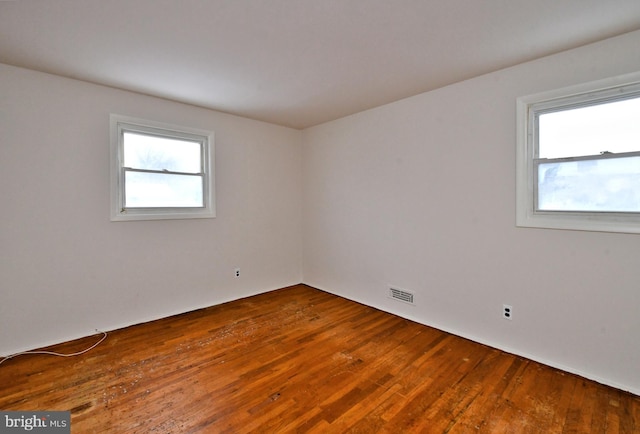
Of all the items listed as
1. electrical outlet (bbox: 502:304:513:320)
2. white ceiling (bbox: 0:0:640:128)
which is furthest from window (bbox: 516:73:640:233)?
electrical outlet (bbox: 502:304:513:320)

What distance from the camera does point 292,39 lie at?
2.11 metres

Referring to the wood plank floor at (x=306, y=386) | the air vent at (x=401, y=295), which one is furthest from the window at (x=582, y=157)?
the air vent at (x=401, y=295)

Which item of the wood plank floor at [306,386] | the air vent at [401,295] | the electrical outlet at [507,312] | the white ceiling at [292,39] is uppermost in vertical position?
the white ceiling at [292,39]

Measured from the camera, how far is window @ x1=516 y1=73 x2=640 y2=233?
6.78 feet

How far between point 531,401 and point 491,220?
143 cm

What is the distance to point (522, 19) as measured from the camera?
74.2 inches

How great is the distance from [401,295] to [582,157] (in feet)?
6.90

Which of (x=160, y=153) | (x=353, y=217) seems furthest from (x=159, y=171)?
(x=353, y=217)

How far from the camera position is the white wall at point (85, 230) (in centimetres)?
254

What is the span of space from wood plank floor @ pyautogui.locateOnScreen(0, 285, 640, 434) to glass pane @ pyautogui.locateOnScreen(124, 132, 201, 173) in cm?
182

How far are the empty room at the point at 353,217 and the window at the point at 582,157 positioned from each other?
0.02 meters

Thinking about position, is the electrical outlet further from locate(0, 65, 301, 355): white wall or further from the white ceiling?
locate(0, 65, 301, 355): white wall

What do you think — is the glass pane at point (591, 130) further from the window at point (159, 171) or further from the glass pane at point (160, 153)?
the glass pane at point (160, 153)

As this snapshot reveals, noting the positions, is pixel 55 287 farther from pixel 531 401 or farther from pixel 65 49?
pixel 531 401
